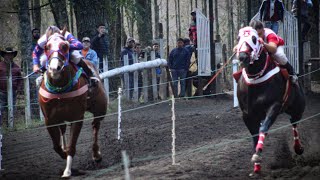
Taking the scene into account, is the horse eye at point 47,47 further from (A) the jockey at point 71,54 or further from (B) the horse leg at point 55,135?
(B) the horse leg at point 55,135

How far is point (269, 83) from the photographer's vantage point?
32.4 ft

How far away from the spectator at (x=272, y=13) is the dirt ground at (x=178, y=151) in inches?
120

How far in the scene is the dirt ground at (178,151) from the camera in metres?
9.36

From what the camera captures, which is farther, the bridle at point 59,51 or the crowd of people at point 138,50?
the crowd of people at point 138,50

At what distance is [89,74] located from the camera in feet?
34.5

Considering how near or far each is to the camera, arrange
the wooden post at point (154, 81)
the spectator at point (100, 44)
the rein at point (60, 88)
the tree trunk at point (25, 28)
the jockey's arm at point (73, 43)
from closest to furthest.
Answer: the rein at point (60, 88) < the jockey's arm at point (73, 43) < the tree trunk at point (25, 28) < the spectator at point (100, 44) < the wooden post at point (154, 81)

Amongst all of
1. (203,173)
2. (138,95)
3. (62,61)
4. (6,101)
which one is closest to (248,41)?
(203,173)

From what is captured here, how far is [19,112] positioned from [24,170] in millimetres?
6988

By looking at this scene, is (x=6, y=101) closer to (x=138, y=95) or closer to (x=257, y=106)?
(x=138, y=95)

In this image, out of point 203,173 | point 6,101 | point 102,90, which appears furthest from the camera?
point 6,101

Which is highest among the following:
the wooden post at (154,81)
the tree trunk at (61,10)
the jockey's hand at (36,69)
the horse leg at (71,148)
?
the tree trunk at (61,10)

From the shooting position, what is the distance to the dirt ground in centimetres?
936

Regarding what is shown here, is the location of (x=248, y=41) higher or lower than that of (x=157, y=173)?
higher

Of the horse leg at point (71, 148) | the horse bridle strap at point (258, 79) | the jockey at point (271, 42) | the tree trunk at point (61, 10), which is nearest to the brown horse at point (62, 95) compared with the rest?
the horse leg at point (71, 148)
